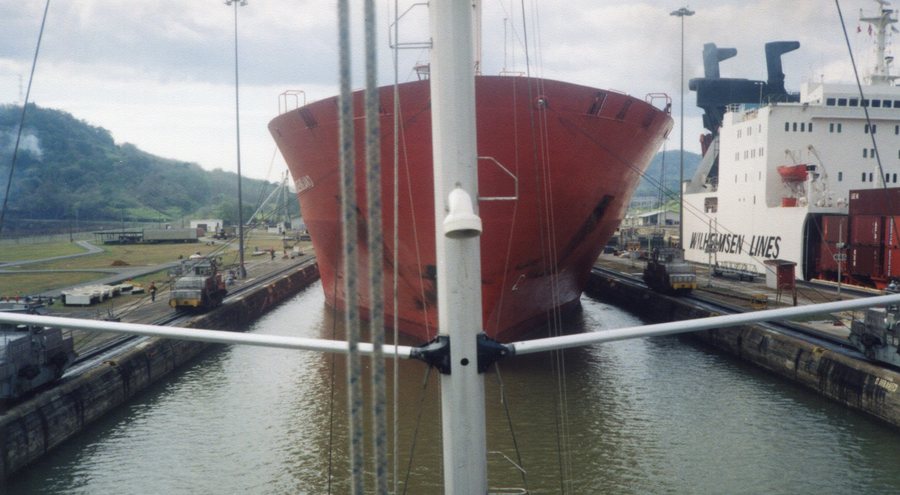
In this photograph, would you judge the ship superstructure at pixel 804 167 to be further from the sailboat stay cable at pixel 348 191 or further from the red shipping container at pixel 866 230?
the sailboat stay cable at pixel 348 191

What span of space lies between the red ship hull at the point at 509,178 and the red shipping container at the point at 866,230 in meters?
7.55

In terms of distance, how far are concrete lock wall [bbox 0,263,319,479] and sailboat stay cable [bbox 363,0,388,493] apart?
7.37 m

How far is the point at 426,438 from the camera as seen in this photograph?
840cm

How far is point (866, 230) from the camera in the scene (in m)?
15.7

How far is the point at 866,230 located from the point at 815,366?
7794 mm

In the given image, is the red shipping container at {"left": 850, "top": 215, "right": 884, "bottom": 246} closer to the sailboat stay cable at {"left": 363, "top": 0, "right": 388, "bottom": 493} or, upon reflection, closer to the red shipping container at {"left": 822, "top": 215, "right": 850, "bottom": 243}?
the red shipping container at {"left": 822, "top": 215, "right": 850, "bottom": 243}

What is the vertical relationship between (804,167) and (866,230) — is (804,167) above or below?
above

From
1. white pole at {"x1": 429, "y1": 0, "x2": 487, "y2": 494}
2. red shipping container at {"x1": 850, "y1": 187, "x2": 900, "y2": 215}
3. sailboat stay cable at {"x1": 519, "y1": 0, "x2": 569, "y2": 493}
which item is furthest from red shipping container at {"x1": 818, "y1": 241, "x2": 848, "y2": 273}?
white pole at {"x1": 429, "y1": 0, "x2": 487, "y2": 494}

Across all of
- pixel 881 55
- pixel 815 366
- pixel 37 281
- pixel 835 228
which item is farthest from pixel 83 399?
pixel 881 55

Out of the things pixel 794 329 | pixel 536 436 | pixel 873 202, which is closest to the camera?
pixel 536 436

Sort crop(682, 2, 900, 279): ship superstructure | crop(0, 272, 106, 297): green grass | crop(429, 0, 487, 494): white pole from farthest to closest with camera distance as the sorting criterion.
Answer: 1. crop(0, 272, 106, 297): green grass
2. crop(682, 2, 900, 279): ship superstructure
3. crop(429, 0, 487, 494): white pole

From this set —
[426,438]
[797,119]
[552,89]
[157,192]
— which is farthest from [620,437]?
[157,192]

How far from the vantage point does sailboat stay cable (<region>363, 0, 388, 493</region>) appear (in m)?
1.70

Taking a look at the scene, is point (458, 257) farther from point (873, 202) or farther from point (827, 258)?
point (827, 258)
